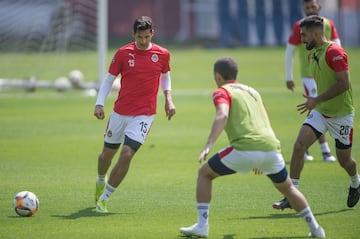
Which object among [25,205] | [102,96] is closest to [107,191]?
[25,205]

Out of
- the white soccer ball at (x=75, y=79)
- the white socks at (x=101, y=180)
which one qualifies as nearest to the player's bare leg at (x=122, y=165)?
the white socks at (x=101, y=180)

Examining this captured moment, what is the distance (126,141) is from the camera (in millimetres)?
11109

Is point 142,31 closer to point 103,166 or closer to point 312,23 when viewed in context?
point 103,166

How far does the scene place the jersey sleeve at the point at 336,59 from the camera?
34.9 ft

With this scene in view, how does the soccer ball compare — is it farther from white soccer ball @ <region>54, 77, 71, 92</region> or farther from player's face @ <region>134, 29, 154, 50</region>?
white soccer ball @ <region>54, 77, 71, 92</region>

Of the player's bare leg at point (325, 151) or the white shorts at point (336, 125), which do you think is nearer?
the white shorts at point (336, 125)

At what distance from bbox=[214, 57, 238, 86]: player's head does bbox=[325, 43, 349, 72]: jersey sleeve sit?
2.01m

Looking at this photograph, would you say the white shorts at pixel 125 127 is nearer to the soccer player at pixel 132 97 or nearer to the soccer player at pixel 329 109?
the soccer player at pixel 132 97

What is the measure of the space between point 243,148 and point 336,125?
252 centimetres

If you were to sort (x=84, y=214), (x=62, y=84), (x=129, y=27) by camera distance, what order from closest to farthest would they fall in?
(x=84, y=214)
(x=62, y=84)
(x=129, y=27)

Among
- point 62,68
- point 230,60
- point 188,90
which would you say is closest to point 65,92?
point 188,90

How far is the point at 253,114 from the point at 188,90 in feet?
68.8

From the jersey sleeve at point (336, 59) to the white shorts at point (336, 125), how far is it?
764mm

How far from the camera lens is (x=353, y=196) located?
11.3m
